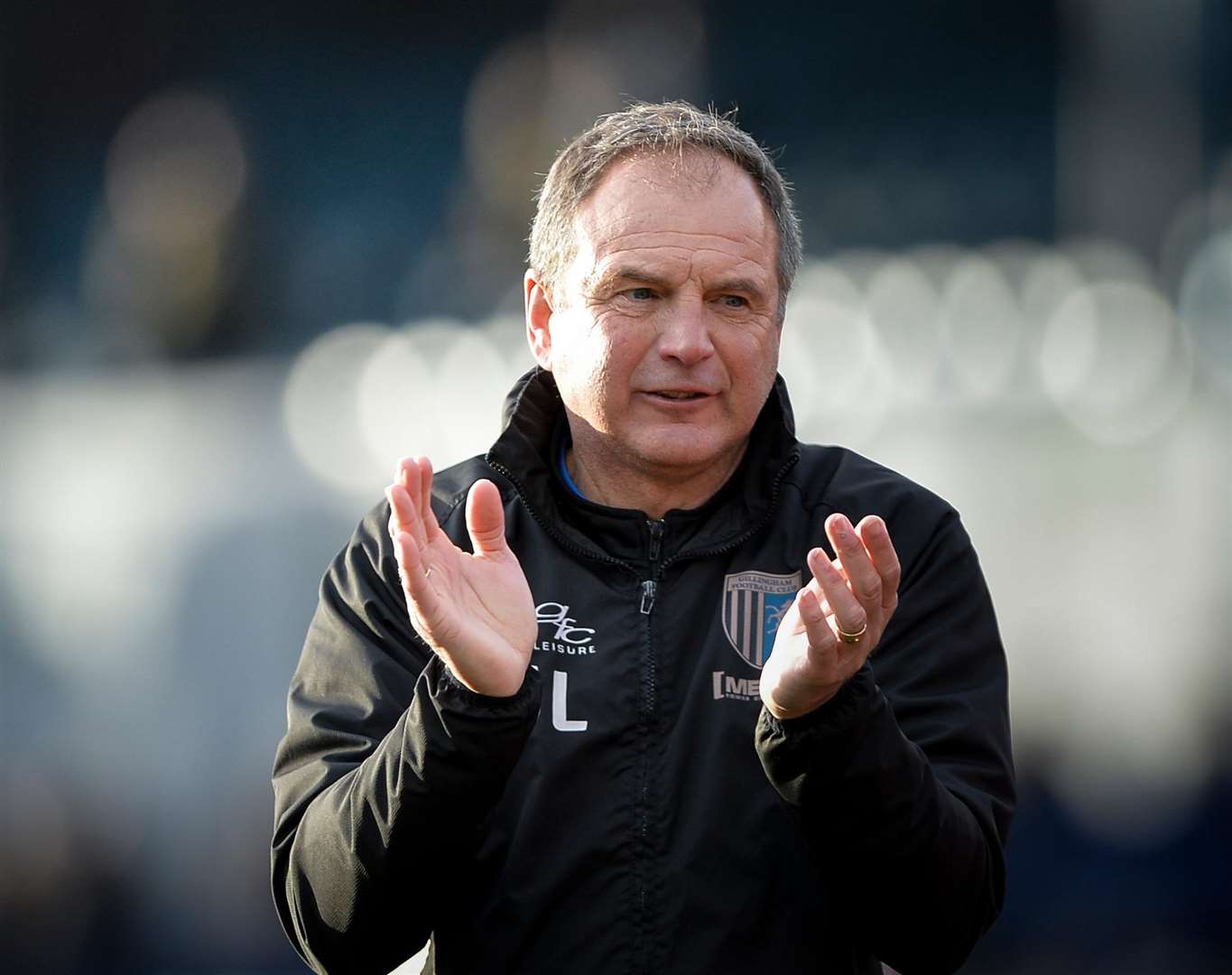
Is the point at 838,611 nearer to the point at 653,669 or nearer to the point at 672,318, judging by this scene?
the point at 653,669

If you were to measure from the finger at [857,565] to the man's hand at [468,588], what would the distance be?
1.39 feet

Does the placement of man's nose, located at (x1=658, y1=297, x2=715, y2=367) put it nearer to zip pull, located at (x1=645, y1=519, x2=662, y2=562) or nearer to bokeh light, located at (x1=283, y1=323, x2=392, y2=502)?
zip pull, located at (x1=645, y1=519, x2=662, y2=562)

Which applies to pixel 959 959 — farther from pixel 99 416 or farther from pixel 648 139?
pixel 99 416

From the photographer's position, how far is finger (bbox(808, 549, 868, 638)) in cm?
190

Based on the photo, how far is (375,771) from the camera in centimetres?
204

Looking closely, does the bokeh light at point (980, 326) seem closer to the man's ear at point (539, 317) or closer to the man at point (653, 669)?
the man at point (653, 669)

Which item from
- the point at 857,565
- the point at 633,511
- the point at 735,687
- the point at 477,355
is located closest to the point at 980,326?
the point at 477,355

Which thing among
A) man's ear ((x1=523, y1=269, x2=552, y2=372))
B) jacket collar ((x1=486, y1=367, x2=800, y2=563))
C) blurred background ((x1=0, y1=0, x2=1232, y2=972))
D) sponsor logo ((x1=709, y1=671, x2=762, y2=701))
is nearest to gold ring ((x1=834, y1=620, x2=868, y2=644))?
sponsor logo ((x1=709, y1=671, x2=762, y2=701))

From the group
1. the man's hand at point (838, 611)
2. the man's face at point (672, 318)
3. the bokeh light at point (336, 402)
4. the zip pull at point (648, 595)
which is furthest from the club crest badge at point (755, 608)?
the bokeh light at point (336, 402)

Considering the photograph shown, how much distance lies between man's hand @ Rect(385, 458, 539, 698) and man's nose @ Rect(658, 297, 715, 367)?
0.45m

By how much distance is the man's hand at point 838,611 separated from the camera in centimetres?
190

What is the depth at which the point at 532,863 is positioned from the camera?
2188 mm

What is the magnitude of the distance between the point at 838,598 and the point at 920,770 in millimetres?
279

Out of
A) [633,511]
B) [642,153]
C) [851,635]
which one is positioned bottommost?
[851,635]
